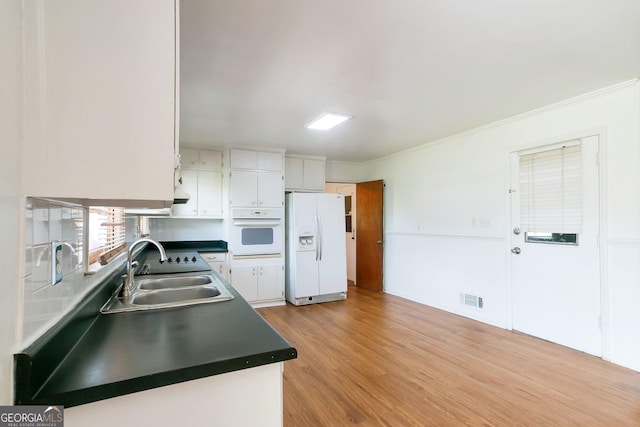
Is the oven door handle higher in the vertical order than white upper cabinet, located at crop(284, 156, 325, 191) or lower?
lower

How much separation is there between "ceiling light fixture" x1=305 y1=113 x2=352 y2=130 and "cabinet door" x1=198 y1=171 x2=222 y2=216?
1.96 m

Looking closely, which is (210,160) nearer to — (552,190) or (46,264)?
(46,264)

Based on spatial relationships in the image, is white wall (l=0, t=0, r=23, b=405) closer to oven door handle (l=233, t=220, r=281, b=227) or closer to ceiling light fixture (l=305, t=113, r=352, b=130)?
ceiling light fixture (l=305, t=113, r=352, b=130)

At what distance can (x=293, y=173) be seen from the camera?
17.4 ft

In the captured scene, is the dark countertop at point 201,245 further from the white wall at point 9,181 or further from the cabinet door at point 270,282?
the white wall at point 9,181

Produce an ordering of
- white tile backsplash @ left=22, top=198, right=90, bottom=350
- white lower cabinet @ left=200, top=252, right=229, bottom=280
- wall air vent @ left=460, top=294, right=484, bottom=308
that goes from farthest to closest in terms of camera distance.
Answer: white lower cabinet @ left=200, top=252, right=229, bottom=280 → wall air vent @ left=460, top=294, right=484, bottom=308 → white tile backsplash @ left=22, top=198, right=90, bottom=350

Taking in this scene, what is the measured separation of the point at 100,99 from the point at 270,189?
4.00 meters

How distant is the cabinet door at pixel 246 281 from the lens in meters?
4.55

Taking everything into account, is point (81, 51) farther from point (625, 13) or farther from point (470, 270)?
point (470, 270)

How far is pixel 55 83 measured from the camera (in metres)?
0.78

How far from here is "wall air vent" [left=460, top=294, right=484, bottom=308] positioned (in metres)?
3.86

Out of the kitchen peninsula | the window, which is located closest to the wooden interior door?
the window

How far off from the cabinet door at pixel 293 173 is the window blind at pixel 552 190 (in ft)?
10.7

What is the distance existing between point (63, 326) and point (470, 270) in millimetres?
4177
